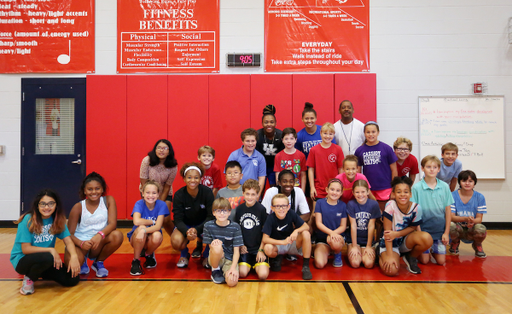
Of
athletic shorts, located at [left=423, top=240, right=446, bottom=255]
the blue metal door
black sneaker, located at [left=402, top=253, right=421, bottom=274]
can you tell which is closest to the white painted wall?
the blue metal door

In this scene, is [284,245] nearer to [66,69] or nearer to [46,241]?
[46,241]

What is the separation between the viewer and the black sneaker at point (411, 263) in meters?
3.11

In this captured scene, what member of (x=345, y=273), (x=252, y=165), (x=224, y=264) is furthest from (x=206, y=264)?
(x=345, y=273)

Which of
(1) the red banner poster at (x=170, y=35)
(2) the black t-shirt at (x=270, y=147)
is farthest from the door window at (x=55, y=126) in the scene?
(2) the black t-shirt at (x=270, y=147)

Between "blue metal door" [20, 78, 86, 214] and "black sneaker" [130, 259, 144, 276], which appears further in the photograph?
"blue metal door" [20, 78, 86, 214]

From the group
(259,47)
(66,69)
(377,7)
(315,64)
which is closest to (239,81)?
(259,47)

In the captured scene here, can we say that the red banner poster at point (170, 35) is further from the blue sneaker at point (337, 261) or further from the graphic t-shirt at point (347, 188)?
the blue sneaker at point (337, 261)

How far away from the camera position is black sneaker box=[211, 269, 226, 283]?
283 cm

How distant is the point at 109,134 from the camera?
5.23 metres

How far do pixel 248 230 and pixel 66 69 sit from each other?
14.2ft

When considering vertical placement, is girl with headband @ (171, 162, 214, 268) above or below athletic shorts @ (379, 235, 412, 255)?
above

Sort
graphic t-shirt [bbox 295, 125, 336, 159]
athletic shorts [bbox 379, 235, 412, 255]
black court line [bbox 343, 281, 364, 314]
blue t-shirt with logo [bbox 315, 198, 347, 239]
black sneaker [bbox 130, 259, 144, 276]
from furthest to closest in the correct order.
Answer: graphic t-shirt [bbox 295, 125, 336, 159], blue t-shirt with logo [bbox 315, 198, 347, 239], athletic shorts [bbox 379, 235, 412, 255], black sneaker [bbox 130, 259, 144, 276], black court line [bbox 343, 281, 364, 314]

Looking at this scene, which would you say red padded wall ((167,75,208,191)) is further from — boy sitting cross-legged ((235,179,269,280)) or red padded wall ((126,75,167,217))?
boy sitting cross-legged ((235,179,269,280))

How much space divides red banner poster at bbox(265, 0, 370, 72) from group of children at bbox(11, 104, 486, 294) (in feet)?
6.00
